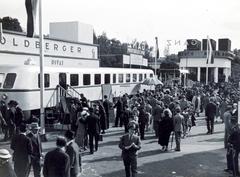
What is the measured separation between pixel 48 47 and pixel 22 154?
22281 millimetres

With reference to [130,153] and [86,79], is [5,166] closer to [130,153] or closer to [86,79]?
[130,153]

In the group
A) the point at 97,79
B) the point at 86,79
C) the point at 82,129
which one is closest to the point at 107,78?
the point at 97,79

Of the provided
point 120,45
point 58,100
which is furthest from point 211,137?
point 120,45

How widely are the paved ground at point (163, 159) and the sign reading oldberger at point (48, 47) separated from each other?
10.3 meters

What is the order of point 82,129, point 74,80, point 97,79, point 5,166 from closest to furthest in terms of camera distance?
point 5,166 → point 82,129 → point 74,80 → point 97,79

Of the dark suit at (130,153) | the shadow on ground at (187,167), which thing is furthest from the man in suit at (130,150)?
the shadow on ground at (187,167)

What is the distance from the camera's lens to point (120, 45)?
390ft

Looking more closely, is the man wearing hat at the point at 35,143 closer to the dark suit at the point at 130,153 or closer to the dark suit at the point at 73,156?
the dark suit at the point at 73,156

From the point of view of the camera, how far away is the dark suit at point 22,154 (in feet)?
29.9

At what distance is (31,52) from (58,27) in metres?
13.6

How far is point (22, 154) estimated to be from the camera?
9148mm

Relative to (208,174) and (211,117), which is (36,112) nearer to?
(211,117)

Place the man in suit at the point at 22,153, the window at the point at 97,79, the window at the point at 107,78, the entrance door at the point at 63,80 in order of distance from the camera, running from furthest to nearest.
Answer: the window at the point at 107,78, the window at the point at 97,79, the entrance door at the point at 63,80, the man in suit at the point at 22,153

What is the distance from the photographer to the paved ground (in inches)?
464
